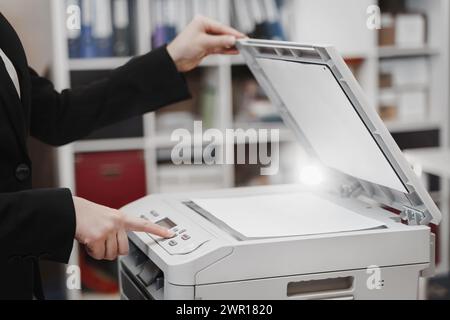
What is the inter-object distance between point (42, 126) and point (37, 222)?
0.46 metres

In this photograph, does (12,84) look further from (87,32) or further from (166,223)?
(87,32)

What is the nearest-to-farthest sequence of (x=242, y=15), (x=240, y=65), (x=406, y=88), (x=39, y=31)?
1. (x=39, y=31)
2. (x=242, y=15)
3. (x=240, y=65)
4. (x=406, y=88)

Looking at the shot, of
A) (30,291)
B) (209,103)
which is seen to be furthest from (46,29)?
(30,291)

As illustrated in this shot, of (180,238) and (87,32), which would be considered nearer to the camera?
(180,238)

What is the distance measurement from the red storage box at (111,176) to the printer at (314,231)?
1558 mm

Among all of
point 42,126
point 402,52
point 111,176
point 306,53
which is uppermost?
point 402,52

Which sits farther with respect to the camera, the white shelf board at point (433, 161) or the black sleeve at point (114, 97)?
the white shelf board at point (433, 161)

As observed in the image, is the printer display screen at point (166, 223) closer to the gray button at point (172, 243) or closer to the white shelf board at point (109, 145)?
the gray button at point (172, 243)

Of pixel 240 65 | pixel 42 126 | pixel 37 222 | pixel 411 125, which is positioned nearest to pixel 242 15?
pixel 240 65

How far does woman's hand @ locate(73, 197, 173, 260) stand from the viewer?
2.83 ft

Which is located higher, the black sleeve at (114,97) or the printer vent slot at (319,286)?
the black sleeve at (114,97)

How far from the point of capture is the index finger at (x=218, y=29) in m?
1.28

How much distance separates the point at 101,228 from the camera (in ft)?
2.82

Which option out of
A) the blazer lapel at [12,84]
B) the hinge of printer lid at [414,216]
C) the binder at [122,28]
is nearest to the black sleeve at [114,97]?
the blazer lapel at [12,84]
